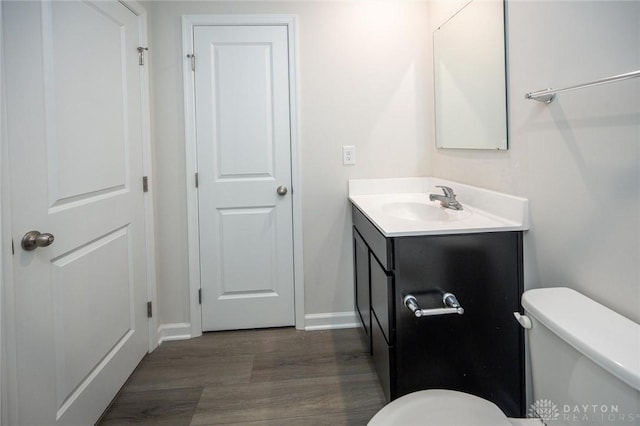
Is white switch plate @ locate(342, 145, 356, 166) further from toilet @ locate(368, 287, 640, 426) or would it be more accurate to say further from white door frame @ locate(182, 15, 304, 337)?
toilet @ locate(368, 287, 640, 426)

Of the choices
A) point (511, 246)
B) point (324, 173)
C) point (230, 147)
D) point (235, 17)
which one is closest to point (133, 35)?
point (235, 17)

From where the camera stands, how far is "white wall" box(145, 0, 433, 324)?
213 cm

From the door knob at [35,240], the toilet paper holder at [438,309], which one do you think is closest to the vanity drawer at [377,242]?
the toilet paper holder at [438,309]

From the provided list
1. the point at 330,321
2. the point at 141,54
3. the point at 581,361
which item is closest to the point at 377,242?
the point at 581,361

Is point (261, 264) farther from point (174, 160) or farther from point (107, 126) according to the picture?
point (107, 126)

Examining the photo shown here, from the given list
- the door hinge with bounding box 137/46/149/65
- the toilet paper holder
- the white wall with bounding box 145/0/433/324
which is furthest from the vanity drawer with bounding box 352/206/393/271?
the door hinge with bounding box 137/46/149/65

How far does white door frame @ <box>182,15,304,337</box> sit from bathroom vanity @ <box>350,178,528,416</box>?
3.14ft

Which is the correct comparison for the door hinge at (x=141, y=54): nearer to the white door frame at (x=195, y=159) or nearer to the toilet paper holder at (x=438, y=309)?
the white door frame at (x=195, y=159)

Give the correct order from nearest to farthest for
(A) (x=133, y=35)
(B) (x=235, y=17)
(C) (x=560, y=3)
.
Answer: (C) (x=560, y=3) < (A) (x=133, y=35) < (B) (x=235, y=17)

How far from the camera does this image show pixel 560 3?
3.87 feet

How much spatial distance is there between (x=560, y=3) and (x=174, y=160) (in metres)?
2.01

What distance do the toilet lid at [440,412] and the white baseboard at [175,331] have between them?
1.67 m

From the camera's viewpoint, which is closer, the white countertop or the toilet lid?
the toilet lid

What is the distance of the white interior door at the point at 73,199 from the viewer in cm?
112
